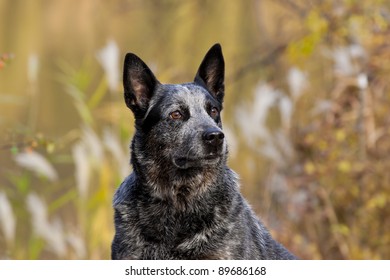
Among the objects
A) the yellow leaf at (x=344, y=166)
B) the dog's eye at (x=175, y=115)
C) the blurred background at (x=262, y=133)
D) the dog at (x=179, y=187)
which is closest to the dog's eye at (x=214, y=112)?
the dog at (x=179, y=187)

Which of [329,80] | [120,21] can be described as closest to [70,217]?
[329,80]

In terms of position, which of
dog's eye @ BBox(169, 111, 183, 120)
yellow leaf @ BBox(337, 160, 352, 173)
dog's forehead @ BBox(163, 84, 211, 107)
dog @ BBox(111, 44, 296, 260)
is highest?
yellow leaf @ BBox(337, 160, 352, 173)

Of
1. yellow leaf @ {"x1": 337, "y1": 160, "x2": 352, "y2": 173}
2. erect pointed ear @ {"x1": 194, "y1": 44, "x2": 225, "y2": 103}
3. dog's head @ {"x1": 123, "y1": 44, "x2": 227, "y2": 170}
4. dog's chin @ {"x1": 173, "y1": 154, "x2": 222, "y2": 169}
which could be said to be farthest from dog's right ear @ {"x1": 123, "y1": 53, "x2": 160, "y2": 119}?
yellow leaf @ {"x1": 337, "y1": 160, "x2": 352, "y2": 173}

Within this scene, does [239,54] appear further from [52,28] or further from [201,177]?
[201,177]

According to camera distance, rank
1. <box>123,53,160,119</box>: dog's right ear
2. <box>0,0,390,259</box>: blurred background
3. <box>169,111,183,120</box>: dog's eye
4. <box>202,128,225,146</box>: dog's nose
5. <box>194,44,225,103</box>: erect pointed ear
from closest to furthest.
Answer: <box>202,128,225,146</box>: dog's nose
<box>169,111,183,120</box>: dog's eye
<box>123,53,160,119</box>: dog's right ear
<box>194,44,225,103</box>: erect pointed ear
<box>0,0,390,259</box>: blurred background

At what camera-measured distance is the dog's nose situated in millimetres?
4723

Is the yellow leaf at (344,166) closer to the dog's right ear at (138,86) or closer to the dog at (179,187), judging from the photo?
the dog at (179,187)

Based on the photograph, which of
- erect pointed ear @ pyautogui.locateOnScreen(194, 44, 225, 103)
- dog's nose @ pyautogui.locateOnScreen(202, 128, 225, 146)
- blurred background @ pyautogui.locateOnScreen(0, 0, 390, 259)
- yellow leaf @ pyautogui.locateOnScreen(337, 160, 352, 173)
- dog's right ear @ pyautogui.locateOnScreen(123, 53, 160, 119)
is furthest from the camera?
yellow leaf @ pyautogui.locateOnScreen(337, 160, 352, 173)

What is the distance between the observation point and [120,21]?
14.0m

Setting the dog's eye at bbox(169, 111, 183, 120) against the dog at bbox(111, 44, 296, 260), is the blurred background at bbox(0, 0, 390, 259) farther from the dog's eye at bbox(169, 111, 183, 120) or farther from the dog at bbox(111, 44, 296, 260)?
the dog's eye at bbox(169, 111, 183, 120)

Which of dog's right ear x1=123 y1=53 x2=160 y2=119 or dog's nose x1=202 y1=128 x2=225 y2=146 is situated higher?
dog's right ear x1=123 y1=53 x2=160 y2=119

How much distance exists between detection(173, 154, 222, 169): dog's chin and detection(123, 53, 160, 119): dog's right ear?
0.41 m

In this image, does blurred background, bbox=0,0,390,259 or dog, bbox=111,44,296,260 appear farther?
blurred background, bbox=0,0,390,259

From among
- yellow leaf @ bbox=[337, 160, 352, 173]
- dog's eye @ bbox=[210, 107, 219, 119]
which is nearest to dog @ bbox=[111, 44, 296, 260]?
dog's eye @ bbox=[210, 107, 219, 119]
